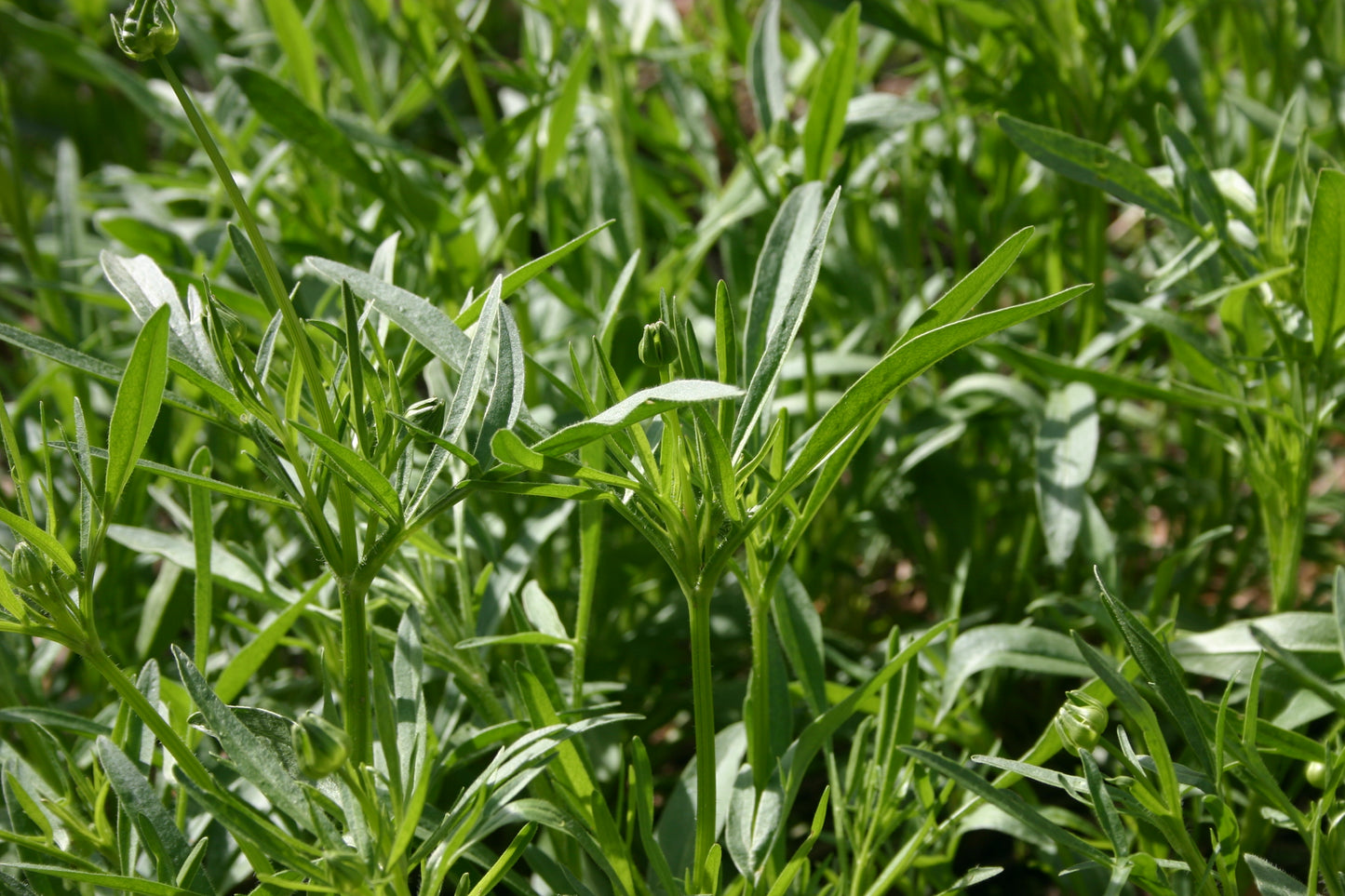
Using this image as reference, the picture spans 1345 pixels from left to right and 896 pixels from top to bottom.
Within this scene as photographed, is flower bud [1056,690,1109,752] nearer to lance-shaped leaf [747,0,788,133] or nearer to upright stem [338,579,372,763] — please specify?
upright stem [338,579,372,763]

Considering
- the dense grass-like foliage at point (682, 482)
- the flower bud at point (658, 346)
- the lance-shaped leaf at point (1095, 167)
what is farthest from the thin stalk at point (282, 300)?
the lance-shaped leaf at point (1095, 167)

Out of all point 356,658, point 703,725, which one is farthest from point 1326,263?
point 356,658

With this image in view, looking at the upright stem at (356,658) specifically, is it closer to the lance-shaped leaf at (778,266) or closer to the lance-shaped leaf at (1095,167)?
the lance-shaped leaf at (778,266)

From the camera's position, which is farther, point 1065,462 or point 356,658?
point 1065,462

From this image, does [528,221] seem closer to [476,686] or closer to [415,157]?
[415,157]

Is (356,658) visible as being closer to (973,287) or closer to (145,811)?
(145,811)

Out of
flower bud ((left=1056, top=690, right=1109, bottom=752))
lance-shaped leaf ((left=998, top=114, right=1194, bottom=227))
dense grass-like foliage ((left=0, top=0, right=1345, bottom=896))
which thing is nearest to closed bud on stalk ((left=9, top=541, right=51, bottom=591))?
dense grass-like foliage ((left=0, top=0, right=1345, bottom=896))
